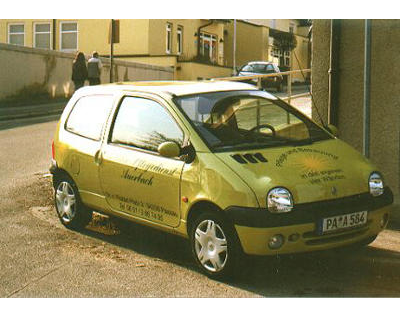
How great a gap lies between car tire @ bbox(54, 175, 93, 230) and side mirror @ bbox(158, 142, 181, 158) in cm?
189

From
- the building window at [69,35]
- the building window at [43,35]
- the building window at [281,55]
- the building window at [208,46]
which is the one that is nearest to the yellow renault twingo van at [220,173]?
the building window at [69,35]

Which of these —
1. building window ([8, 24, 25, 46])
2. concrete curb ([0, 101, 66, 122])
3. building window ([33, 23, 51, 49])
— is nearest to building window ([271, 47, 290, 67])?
building window ([33, 23, 51, 49])

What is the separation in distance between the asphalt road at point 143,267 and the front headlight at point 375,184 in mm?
685

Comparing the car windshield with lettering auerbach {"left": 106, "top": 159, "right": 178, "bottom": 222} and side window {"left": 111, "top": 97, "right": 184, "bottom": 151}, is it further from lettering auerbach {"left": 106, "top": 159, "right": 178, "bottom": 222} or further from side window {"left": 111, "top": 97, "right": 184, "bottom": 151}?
lettering auerbach {"left": 106, "top": 159, "right": 178, "bottom": 222}

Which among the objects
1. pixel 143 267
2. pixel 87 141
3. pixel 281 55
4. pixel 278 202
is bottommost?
pixel 143 267

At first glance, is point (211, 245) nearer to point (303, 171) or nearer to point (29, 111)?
point (303, 171)

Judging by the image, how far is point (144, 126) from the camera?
23.1 ft

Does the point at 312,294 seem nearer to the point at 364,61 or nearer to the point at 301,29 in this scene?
the point at 364,61

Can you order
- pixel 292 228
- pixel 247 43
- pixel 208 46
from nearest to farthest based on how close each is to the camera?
pixel 292 228 < pixel 208 46 < pixel 247 43

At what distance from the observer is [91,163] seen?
24.9 feet

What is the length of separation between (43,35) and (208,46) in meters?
12.0

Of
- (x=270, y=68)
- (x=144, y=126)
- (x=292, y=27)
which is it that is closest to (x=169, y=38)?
(x=270, y=68)

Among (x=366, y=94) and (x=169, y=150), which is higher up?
(x=366, y=94)
